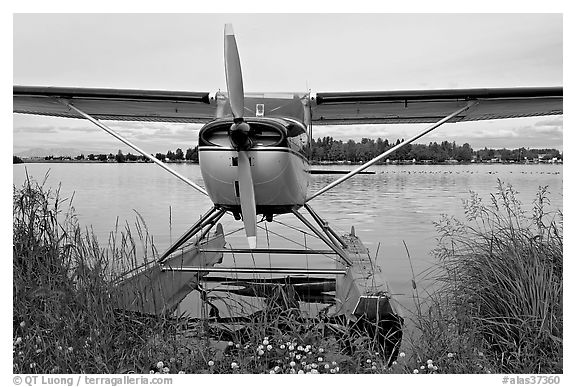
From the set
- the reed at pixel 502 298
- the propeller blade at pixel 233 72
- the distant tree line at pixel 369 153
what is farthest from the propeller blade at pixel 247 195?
the reed at pixel 502 298

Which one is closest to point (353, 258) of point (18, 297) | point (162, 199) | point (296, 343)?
point (296, 343)

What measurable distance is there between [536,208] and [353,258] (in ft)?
8.99

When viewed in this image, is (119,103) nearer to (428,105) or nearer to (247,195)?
(247,195)

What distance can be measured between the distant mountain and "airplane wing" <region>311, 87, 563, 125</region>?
243cm

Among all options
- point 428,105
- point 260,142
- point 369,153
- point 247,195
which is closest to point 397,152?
point 369,153

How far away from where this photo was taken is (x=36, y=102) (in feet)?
19.6

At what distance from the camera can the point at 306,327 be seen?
2973mm

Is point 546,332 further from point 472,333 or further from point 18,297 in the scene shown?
point 18,297

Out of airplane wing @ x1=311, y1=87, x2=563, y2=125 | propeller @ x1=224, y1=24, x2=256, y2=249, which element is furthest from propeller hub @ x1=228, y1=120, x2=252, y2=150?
airplane wing @ x1=311, y1=87, x2=563, y2=125

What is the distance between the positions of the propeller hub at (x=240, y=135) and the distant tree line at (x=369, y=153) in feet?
1.70

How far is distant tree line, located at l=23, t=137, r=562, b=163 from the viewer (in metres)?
4.48

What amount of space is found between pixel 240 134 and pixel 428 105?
3043 mm

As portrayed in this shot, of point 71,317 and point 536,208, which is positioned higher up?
point 536,208

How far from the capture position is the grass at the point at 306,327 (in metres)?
2.76
